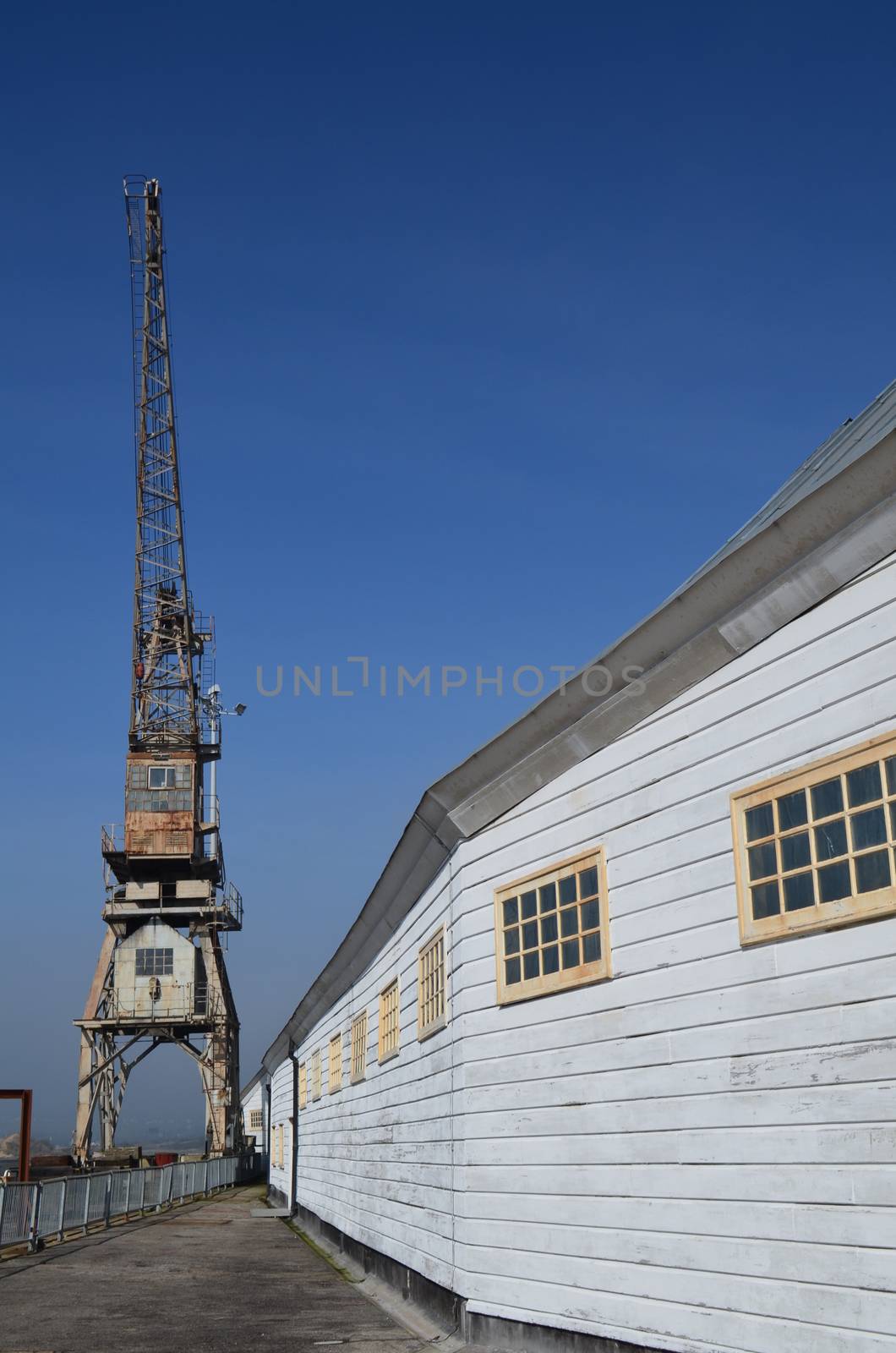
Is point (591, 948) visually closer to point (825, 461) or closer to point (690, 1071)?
point (690, 1071)

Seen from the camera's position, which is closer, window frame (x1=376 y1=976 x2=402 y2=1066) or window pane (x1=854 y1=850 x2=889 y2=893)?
window pane (x1=854 y1=850 x2=889 y2=893)

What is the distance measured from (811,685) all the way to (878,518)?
3.55ft

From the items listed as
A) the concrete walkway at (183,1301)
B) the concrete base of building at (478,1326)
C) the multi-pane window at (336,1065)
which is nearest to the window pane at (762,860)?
the concrete base of building at (478,1326)

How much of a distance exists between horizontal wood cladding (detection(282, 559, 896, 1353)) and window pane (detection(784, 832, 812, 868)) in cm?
43

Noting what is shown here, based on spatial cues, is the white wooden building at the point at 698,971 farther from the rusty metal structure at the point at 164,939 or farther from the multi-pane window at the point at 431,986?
the rusty metal structure at the point at 164,939

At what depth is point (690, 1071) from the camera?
8.43m

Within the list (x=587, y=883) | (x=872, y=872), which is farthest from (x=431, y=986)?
(x=872, y=872)

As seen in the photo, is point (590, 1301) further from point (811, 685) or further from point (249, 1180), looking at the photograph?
point (249, 1180)

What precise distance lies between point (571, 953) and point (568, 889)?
0.49 m

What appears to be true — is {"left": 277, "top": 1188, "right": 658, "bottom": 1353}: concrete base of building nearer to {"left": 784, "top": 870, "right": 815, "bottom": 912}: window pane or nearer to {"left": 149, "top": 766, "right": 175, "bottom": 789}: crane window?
{"left": 784, "top": 870, "right": 815, "bottom": 912}: window pane

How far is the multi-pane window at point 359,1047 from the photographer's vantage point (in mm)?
18609

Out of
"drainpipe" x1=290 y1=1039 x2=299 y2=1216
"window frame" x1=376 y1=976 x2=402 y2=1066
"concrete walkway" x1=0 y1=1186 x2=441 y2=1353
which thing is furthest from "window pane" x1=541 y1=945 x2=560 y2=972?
"drainpipe" x1=290 y1=1039 x2=299 y2=1216

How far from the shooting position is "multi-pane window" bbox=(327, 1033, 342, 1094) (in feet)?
71.4

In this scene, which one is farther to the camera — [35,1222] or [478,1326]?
[35,1222]
